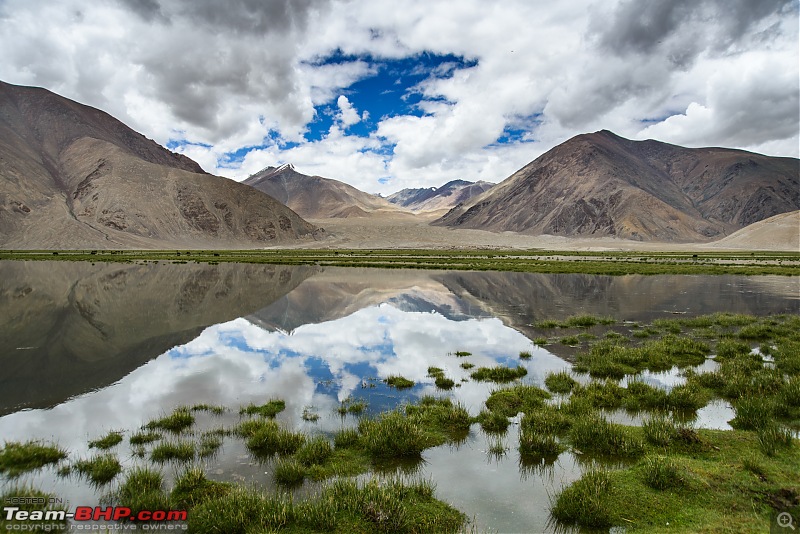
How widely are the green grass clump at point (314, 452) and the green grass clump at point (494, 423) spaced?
3689mm

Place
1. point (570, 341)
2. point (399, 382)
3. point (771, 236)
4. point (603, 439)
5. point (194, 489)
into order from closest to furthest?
point (194, 489)
point (603, 439)
point (399, 382)
point (570, 341)
point (771, 236)

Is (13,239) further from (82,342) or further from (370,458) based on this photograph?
(370,458)

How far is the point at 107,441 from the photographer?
30.1ft

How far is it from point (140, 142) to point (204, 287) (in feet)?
653

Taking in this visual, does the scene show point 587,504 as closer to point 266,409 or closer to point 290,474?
point 290,474

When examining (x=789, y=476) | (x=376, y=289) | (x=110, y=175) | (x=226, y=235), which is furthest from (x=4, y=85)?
(x=789, y=476)

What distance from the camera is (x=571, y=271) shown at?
55969 millimetres

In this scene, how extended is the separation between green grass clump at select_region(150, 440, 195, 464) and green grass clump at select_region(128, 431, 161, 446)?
2.06 ft

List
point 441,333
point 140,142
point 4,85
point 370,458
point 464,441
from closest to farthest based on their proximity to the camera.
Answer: point 370,458 < point 464,441 < point 441,333 < point 4,85 < point 140,142

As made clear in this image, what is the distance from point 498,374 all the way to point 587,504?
7.39m

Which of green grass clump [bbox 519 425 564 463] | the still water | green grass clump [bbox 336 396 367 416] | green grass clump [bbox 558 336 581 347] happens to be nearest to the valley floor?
the still water

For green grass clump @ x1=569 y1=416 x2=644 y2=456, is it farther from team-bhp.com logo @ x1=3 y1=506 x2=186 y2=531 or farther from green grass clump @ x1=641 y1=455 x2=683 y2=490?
team-bhp.com logo @ x1=3 y1=506 x2=186 y2=531

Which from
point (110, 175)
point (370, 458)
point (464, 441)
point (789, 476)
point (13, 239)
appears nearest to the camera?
point (789, 476)

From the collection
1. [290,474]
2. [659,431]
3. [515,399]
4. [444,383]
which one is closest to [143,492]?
[290,474]
